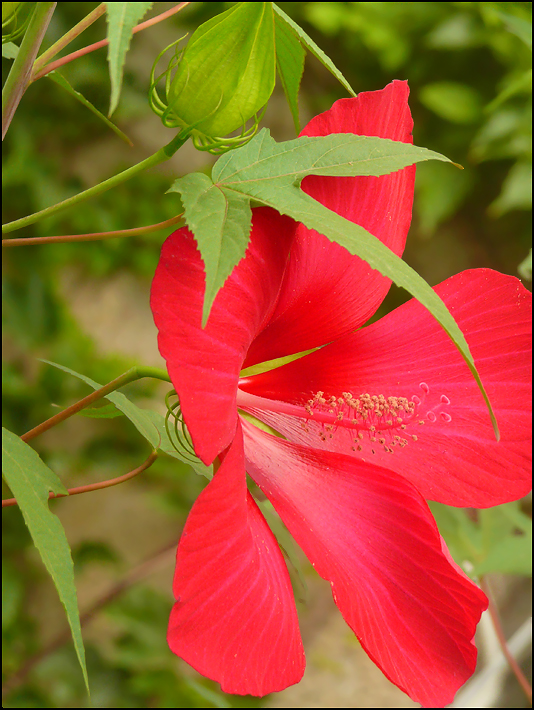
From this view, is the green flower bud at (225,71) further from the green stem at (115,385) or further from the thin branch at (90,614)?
the thin branch at (90,614)

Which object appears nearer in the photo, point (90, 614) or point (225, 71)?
point (225, 71)

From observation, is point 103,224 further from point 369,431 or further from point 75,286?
point 369,431

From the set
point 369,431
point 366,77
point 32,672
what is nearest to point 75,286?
point 32,672

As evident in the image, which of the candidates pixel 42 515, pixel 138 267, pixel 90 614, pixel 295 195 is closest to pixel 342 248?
pixel 295 195

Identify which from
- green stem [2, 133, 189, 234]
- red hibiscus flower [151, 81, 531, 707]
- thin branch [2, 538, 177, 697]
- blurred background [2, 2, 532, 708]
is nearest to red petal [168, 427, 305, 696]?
red hibiscus flower [151, 81, 531, 707]

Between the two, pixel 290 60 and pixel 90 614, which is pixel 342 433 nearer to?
pixel 290 60

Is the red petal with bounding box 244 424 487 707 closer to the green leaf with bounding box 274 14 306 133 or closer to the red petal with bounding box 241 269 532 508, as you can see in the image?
the red petal with bounding box 241 269 532 508
